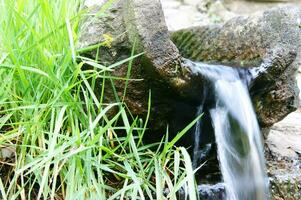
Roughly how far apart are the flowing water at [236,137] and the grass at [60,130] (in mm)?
298

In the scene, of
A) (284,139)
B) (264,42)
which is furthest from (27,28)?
(284,139)

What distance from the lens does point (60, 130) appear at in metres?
1.87

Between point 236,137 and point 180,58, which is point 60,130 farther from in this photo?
point 236,137

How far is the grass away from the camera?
5.57 feet

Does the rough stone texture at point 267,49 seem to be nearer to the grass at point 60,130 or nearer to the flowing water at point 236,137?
the flowing water at point 236,137

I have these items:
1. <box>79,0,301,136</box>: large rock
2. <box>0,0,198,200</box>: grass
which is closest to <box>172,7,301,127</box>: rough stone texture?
<box>79,0,301,136</box>: large rock

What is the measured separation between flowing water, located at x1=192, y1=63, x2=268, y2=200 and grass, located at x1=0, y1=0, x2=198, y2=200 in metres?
0.30

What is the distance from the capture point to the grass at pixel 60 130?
5.57ft

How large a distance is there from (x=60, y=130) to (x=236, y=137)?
2.72ft

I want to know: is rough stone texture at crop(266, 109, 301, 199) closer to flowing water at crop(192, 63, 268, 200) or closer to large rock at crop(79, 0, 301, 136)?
flowing water at crop(192, 63, 268, 200)

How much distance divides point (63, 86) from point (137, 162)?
1.39ft

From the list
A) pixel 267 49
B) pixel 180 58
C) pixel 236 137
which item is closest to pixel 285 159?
pixel 236 137

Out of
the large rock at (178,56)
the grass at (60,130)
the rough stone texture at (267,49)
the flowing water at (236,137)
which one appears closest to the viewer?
the grass at (60,130)

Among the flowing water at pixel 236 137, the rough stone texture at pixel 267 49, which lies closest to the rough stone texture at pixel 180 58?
the rough stone texture at pixel 267 49
